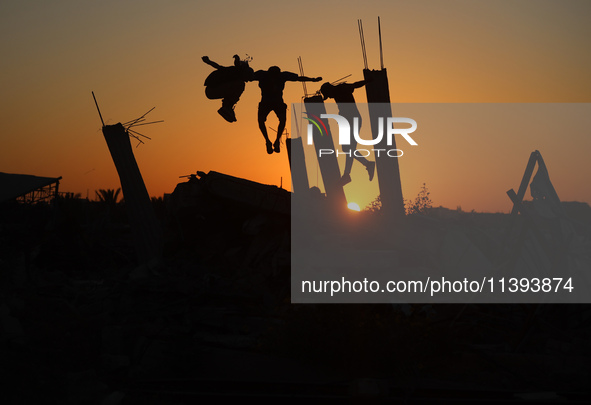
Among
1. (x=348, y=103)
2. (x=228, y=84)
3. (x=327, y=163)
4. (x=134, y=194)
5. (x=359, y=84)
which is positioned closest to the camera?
(x=228, y=84)

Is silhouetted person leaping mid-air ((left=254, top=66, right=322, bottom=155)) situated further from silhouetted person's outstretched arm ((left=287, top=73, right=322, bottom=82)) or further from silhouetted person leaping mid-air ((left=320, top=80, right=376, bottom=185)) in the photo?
silhouetted person leaping mid-air ((left=320, top=80, right=376, bottom=185))

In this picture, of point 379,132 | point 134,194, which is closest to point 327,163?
point 379,132

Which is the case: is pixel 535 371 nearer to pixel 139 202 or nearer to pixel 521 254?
pixel 521 254

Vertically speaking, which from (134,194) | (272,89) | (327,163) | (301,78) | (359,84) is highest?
(359,84)

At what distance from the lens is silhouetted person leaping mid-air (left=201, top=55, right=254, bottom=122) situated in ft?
48.0

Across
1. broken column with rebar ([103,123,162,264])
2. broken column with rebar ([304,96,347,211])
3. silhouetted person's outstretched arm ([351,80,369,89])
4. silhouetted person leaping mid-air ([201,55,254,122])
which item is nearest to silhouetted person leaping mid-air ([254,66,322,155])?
silhouetted person leaping mid-air ([201,55,254,122])

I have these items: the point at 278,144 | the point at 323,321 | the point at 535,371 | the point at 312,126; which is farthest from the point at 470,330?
the point at 312,126

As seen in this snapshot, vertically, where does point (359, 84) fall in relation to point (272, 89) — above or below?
above

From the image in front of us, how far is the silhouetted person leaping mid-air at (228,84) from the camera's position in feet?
48.0

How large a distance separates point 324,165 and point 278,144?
2.58m

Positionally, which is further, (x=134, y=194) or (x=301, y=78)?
(x=134, y=194)

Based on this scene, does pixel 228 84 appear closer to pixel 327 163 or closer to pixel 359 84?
pixel 359 84

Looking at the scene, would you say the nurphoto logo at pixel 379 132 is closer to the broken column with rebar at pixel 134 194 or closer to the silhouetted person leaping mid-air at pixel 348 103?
the silhouetted person leaping mid-air at pixel 348 103

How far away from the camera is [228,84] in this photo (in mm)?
14766
